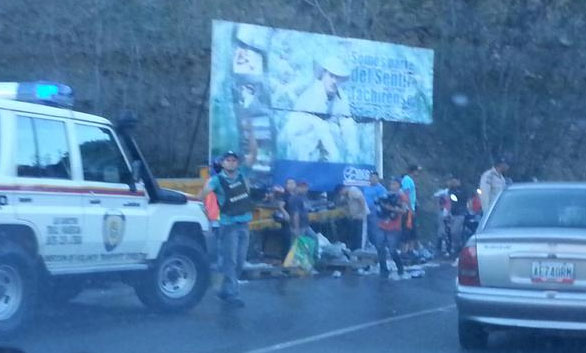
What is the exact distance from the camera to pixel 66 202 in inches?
459

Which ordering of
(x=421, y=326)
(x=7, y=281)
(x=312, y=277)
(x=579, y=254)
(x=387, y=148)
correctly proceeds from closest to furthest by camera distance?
(x=579, y=254) < (x=7, y=281) < (x=421, y=326) < (x=312, y=277) < (x=387, y=148)

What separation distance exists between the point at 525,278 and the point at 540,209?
104cm

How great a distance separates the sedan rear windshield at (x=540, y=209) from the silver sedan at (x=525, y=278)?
3 cm

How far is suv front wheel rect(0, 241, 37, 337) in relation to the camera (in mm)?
10984

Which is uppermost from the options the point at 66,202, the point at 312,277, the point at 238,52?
the point at 238,52

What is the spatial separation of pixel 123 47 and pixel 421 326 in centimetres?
1627

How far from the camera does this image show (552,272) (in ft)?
33.5

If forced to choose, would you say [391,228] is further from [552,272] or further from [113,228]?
[552,272]

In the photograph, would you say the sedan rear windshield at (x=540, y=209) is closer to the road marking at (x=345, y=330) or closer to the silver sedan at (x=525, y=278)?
the silver sedan at (x=525, y=278)

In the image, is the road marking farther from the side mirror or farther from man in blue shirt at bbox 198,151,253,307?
the side mirror

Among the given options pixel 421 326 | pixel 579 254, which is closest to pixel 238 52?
pixel 421 326

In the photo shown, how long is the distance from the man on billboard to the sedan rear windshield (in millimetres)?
10335

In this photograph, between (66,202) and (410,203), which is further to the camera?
(410,203)

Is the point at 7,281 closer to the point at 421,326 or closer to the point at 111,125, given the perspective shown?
the point at 111,125
